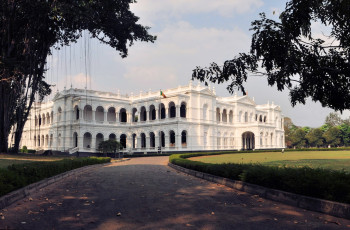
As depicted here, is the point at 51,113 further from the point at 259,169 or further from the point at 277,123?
the point at 259,169

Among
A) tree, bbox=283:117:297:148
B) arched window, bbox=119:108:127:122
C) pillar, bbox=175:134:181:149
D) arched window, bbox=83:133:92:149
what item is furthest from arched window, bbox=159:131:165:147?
tree, bbox=283:117:297:148

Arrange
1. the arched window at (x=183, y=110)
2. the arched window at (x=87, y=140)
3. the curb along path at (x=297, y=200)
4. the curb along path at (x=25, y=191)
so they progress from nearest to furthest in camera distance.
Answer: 1. the curb along path at (x=297, y=200)
2. the curb along path at (x=25, y=191)
3. the arched window at (x=87, y=140)
4. the arched window at (x=183, y=110)

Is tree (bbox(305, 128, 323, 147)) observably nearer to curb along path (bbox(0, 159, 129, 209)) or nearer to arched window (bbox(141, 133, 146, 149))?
arched window (bbox(141, 133, 146, 149))

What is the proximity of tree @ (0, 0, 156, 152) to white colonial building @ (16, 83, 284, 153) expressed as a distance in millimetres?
23404

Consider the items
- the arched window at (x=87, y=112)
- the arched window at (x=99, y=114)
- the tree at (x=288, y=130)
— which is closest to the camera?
the arched window at (x=87, y=112)

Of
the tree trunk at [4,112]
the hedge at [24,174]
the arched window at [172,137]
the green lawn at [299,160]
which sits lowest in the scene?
the green lawn at [299,160]

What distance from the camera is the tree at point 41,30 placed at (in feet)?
63.9

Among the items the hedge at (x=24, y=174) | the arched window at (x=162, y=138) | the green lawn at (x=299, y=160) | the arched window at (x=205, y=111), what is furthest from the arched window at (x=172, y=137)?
the hedge at (x=24, y=174)

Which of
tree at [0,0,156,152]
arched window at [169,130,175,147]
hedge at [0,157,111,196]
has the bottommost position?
hedge at [0,157,111,196]

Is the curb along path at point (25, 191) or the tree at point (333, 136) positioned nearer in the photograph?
the curb along path at point (25, 191)

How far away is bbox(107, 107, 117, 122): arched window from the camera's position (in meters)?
59.2

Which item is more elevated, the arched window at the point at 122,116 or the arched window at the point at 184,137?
the arched window at the point at 122,116

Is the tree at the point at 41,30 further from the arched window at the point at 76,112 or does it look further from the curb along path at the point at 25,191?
the arched window at the point at 76,112

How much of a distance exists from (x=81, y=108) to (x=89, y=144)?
6308 mm
